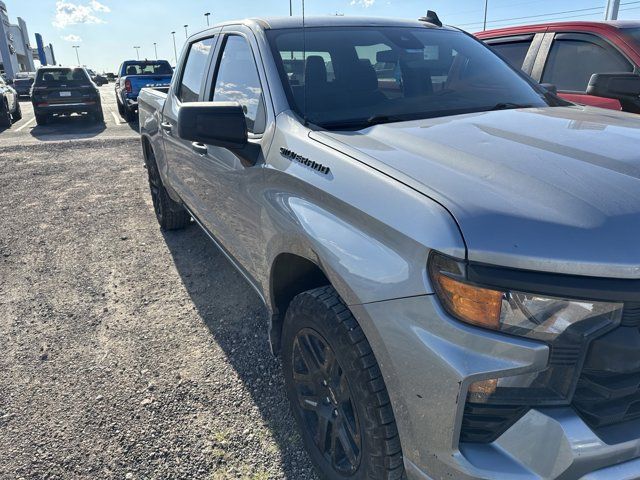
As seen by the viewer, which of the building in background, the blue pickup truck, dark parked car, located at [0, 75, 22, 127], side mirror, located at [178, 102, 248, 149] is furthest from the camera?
the building in background

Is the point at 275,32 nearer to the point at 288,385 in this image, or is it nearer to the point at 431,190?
the point at 431,190

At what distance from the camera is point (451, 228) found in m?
1.36

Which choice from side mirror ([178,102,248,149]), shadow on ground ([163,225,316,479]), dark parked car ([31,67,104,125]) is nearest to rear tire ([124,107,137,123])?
dark parked car ([31,67,104,125])

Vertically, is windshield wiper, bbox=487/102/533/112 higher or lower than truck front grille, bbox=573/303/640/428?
higher

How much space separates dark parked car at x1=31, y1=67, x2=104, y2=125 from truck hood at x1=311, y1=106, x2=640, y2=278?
14074 millimetres

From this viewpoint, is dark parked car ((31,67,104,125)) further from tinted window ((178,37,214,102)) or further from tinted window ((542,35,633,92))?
tinted window ((542,35,633,92))

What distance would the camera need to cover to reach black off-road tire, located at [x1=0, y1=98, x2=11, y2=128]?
13.9 meters

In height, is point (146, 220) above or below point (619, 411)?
below

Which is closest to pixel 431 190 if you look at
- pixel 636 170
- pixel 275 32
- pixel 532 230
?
pixel 532 230

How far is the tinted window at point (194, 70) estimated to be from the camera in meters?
3.48

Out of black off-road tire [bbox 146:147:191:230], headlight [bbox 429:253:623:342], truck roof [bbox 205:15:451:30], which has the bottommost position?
black off-road tire [bbox 146:147:191:230]

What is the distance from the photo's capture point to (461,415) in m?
1.36

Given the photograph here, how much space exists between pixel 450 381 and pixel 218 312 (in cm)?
254

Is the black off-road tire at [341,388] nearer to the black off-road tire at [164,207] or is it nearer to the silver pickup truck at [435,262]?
the silver pickup truck at [435,262]
